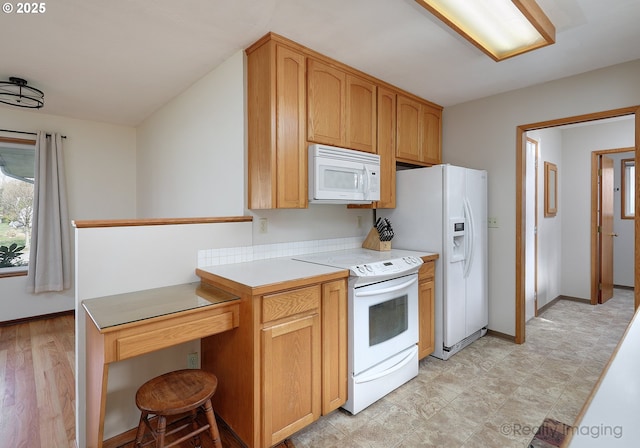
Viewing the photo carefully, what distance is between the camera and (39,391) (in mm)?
2439

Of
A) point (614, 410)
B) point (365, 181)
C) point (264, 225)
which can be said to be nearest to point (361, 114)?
point (365, 181)

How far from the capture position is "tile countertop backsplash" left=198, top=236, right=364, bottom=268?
2.30m

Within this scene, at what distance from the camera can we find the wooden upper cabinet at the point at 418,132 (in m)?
3.19

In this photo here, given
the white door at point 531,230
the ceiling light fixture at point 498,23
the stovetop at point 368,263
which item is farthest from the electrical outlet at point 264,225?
the white door at point 531,230

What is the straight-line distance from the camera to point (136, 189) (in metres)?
4.77

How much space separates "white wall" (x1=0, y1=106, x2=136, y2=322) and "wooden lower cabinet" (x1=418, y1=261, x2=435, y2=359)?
4.17 meters

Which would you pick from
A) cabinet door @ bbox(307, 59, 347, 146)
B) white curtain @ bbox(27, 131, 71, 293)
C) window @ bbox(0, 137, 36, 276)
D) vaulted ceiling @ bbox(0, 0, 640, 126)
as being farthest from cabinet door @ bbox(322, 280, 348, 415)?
window @ bbox(0, 137, 36, 276)

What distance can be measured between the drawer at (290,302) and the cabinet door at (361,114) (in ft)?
4.25

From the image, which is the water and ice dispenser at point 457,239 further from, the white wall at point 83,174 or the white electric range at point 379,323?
the white wall at point 83,174

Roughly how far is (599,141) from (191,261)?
209 inches

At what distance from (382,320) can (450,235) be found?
106 centimetres

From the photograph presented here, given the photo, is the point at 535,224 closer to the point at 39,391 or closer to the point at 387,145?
the point at 387,145

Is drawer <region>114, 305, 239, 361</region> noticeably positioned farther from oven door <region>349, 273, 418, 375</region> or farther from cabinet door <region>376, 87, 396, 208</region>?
cabinet door <region>376, 87, 396, 208</region>

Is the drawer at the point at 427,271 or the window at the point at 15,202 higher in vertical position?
the window at the point at 15,202
